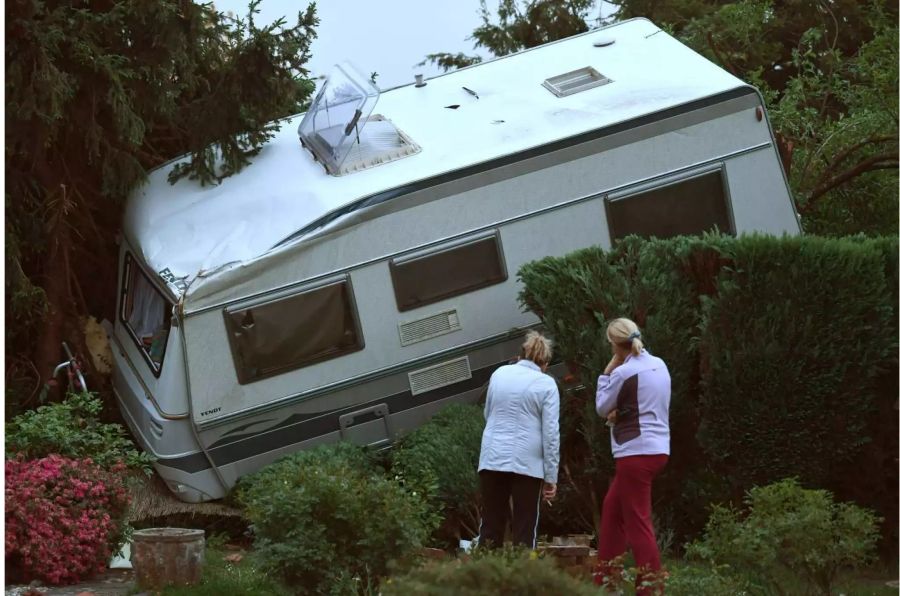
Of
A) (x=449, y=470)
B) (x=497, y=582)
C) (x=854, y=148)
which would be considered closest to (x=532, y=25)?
(x=854, y=148)

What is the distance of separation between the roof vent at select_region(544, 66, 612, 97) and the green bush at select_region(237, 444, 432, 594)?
5.45m

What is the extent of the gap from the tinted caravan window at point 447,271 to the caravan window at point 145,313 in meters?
1.95

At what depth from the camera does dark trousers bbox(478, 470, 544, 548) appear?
820 centimetres

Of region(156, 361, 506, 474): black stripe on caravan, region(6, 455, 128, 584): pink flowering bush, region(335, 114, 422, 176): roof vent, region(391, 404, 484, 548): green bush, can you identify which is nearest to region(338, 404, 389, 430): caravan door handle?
region(156, 361, 506, 474): black stripe on caravan

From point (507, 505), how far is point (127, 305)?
17.3 feet

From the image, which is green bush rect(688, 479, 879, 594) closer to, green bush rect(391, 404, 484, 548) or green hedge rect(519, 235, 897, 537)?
green hedge rect(519, 235, 897, 537)

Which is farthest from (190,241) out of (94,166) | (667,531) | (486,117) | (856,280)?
(856,280)

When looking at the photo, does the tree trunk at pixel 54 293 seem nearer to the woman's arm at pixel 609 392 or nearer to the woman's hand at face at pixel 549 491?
the woman's hand at face at pixel 549 491

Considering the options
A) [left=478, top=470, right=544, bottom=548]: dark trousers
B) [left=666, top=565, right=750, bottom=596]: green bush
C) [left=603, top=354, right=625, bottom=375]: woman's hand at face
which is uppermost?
[left=603, top=354, right=625, bottom=375]: woman's hand at face

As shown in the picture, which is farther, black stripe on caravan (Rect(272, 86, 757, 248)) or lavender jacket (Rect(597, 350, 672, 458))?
black stripe on caravan (Rect(272, 86, 757, 248))

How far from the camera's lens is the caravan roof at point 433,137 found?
438 inches

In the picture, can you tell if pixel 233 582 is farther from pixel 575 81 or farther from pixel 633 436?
pixel 575 81

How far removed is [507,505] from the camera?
841 centimetres

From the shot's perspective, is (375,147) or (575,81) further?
(575,81)
